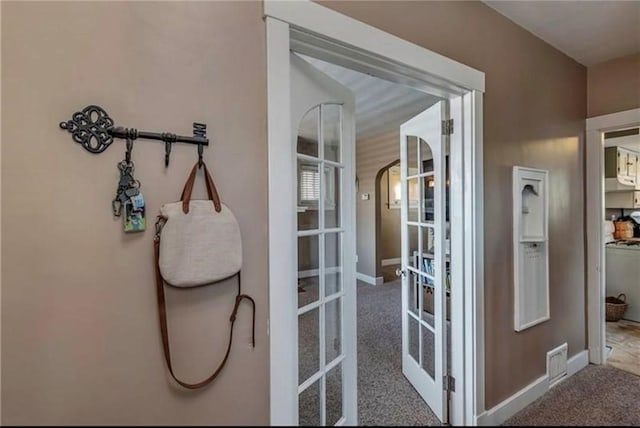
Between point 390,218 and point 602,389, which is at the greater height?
point 390,218

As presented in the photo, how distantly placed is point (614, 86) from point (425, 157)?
5.78ft

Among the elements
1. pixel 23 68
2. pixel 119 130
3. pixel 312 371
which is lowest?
pixel 312 371

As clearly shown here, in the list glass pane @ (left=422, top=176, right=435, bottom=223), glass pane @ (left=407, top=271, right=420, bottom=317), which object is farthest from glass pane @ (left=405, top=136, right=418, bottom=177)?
glass pane @ (left=407, top=271, right=420, bottom=317)

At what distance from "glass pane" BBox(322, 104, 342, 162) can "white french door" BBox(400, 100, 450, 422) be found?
69cm

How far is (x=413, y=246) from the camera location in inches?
101

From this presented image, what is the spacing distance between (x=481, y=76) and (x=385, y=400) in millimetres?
2018

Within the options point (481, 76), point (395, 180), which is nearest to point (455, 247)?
point (481, 76)

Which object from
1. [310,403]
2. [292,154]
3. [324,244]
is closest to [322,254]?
[324,244]

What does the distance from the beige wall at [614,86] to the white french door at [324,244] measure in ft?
7.53

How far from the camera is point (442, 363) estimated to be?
82.6 inches

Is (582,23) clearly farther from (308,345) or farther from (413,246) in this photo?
(308,345)

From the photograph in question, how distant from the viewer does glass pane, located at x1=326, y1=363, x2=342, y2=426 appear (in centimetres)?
164

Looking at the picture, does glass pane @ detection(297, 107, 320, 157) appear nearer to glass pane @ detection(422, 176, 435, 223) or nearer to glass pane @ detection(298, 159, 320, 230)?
glass pane @ detection(298, 159, 320, 230)

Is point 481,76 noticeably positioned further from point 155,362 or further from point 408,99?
point 155,362
